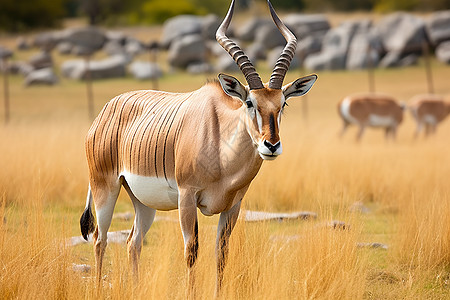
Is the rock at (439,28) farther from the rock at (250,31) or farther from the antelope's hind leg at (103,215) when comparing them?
the antelope's hind leg at (103,215)

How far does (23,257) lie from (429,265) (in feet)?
11.4

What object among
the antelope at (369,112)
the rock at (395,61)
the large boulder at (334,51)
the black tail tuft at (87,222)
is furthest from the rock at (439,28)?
the black tail tuft at (87,222)

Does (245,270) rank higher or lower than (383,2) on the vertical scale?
lower

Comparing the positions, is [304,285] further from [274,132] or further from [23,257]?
[23,257]

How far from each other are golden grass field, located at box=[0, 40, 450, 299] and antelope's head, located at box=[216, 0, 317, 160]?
3.17 ft

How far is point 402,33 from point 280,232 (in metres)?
27.2

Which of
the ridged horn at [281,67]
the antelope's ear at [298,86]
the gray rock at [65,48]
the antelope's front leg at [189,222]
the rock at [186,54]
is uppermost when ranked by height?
the gray rock at [65,48]

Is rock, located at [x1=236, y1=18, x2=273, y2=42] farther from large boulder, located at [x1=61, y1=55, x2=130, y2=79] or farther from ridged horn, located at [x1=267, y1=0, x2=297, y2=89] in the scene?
ridged horn, located at [x1=267, y1=0, x2=297, y2=89]

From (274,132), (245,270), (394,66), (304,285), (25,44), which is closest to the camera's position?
(274,132)

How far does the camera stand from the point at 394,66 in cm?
3155

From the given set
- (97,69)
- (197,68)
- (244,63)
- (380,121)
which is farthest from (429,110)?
(97,69)

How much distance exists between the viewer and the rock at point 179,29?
3778 cm

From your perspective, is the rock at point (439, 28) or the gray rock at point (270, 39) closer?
the rock at point (439, 28)

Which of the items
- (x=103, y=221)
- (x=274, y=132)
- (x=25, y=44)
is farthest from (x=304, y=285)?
(x=25, y=44)
